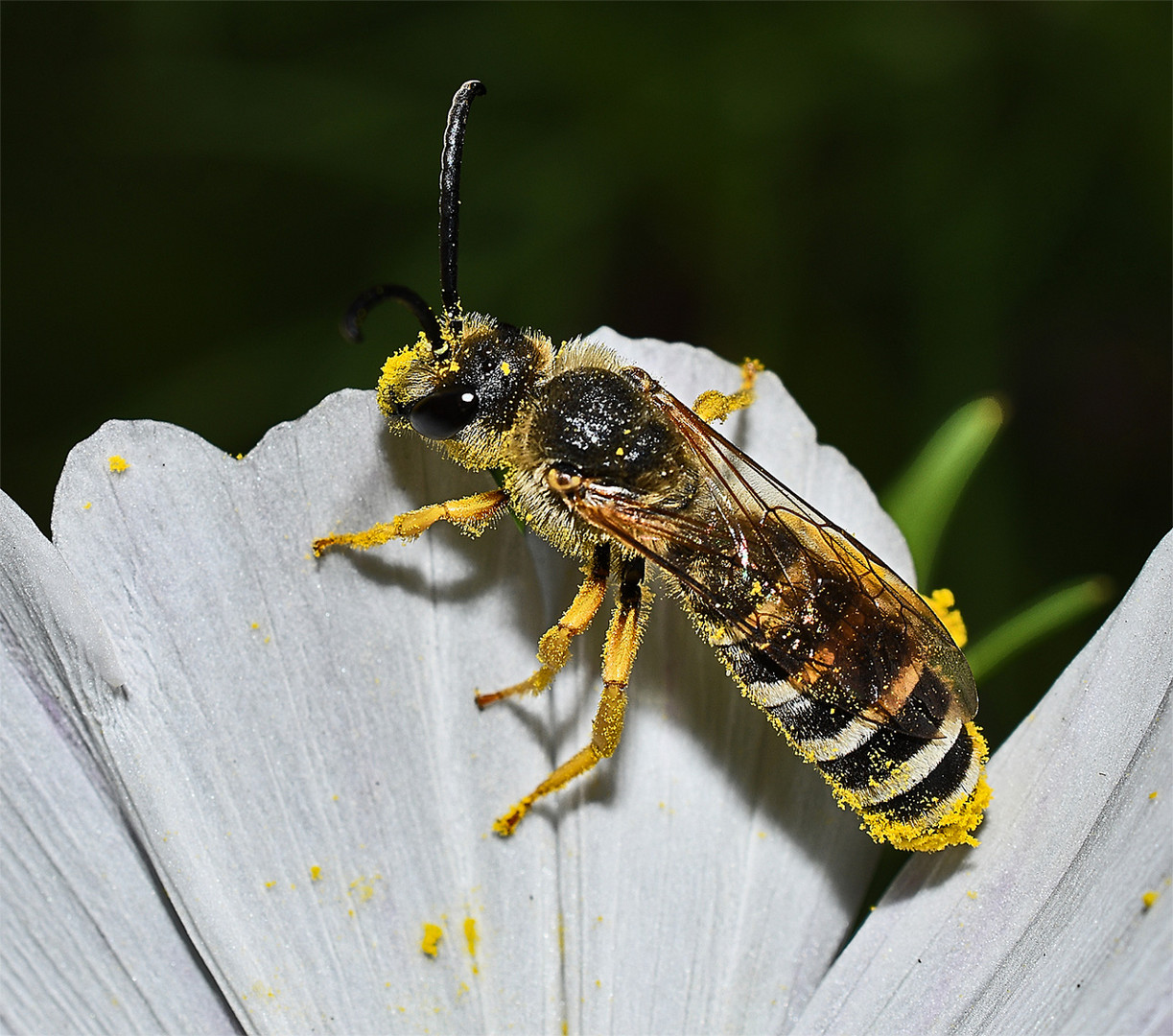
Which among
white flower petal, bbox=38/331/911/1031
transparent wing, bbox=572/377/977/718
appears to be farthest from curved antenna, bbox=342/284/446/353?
transparent wing, bbox=572/377/977/718

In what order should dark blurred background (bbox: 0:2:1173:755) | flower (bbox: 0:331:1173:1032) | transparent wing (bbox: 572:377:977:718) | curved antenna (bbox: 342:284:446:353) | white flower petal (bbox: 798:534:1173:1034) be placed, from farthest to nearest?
dark blurred background (bbox: 0:2:1173:755)
curved antenna (bbox: 342:284:446:353)
transparent wing (bbox: 572:377:977:718)
flower (bbox: 0:331:1173:1032)
white flower petal (bbox: 798:534:1173:1034)

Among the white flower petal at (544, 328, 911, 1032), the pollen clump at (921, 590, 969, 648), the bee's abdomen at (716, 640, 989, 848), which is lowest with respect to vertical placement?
the white flower petal at (544, 328, 911, 1032)

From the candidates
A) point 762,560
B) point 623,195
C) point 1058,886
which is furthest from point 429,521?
point 623,195

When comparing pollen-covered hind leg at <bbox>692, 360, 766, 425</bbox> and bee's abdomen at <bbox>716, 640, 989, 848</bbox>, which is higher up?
pollen-covered hind leg at <bbox>692, 360, 766, 425</bbox>

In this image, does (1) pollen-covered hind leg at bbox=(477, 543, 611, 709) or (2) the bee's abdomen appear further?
(1) pollen-covered hind leg at bbox=(477, 543, 611, 709)

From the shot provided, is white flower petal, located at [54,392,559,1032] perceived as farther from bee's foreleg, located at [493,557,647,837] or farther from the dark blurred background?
the dark blurred background

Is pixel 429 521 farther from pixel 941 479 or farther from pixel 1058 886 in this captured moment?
pixel 1058 886

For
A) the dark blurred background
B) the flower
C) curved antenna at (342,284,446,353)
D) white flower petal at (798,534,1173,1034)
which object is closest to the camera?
white flower petal at (798,534,1173,1034)
